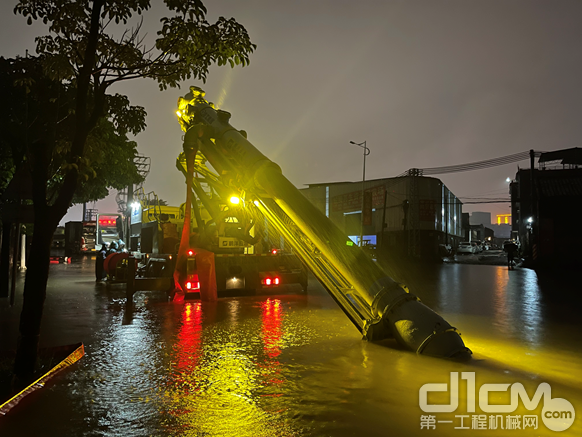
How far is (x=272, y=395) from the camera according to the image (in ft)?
15.8

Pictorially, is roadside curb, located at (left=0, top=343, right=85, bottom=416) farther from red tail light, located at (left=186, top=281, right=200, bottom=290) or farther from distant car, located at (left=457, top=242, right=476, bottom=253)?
distant car, located at (left=457, top=242, right=476, bottom=253)

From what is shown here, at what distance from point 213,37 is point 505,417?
567 cm

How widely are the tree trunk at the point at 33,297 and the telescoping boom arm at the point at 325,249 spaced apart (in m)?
4.31

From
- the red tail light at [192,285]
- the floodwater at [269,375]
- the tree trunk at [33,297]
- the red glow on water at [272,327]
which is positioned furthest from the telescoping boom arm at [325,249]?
the tree trunk at [33,297]

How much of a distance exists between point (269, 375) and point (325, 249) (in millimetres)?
2894

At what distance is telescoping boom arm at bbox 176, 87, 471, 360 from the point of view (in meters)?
6.73

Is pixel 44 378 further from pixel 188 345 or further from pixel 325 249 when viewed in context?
pixel 325 249

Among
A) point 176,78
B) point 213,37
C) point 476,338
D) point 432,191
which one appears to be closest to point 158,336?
point 176,78

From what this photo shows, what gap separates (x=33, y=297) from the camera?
5.29 metres

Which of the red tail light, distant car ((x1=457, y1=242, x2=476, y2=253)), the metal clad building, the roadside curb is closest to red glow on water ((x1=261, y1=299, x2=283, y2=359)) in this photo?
the red tail light

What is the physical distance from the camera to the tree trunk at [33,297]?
5191 millimetres

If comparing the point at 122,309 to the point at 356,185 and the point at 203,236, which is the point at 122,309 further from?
the point at 356,185

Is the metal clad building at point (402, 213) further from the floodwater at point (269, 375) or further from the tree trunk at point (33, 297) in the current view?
the tree trunk at point (33, 297)

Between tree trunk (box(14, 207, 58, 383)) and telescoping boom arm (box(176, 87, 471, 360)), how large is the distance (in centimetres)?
431
